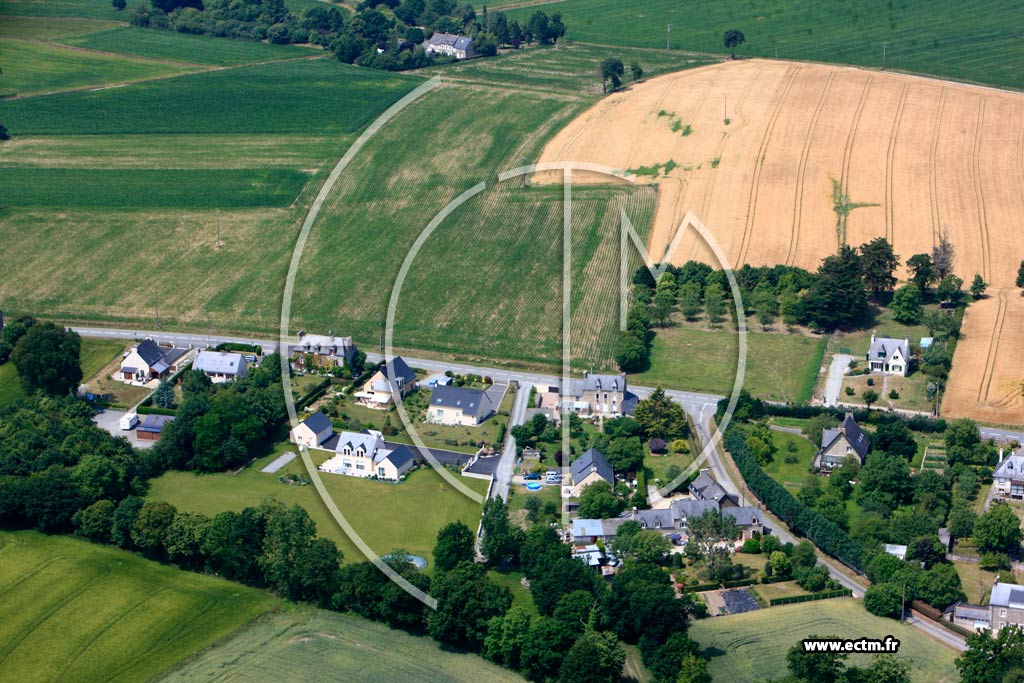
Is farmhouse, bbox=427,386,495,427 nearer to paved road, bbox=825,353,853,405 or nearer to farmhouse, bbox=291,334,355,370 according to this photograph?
farmhouse, bbox=291,334,355,370

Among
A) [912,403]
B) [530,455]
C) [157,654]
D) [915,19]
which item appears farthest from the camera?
[915,19]

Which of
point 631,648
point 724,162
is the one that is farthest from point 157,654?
point 724,162

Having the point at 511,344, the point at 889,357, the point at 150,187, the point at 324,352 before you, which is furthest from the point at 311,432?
the point at 150,187

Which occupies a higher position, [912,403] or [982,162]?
[982,162]

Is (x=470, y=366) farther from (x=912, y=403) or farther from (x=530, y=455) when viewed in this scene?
(x=912, y=403)

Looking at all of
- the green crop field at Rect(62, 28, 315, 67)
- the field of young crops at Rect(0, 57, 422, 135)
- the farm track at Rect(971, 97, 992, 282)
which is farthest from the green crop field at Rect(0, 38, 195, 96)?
the farm track at Rect(971, 97, 992, 282)
